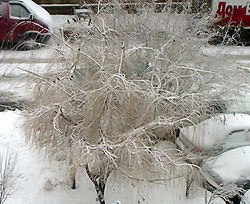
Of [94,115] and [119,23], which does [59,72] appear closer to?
[94,115]

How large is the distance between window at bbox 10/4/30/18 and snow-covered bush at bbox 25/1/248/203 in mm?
8412

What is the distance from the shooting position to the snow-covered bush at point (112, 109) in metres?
5.64

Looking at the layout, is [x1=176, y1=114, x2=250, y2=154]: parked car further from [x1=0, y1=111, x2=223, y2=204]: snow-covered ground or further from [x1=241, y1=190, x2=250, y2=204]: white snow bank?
[x1=241, y1=190, x2=250, y2=204]: white snow bank

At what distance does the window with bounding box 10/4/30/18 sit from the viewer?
1459 centimetres

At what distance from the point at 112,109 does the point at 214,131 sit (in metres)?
3.22

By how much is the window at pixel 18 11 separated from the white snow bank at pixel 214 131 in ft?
33.3

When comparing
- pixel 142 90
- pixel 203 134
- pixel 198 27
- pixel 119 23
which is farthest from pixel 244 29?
pixel 142 90

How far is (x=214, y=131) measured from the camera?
25.7ft

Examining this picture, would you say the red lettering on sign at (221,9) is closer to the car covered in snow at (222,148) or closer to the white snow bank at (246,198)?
the car covered in snow at (222,148)

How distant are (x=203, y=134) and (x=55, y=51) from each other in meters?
3.67

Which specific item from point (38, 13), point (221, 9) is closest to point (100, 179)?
point (38, 13)

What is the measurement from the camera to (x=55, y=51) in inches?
270

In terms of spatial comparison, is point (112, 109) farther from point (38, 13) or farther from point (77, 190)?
point (38, 13)

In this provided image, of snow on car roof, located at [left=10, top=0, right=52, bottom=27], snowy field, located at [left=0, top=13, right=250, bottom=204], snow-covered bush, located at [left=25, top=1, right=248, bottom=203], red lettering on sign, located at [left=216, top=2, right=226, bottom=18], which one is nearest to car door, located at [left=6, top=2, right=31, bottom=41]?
snow on car roof, located at [left=10, top=0, right=52, bottom=27]
